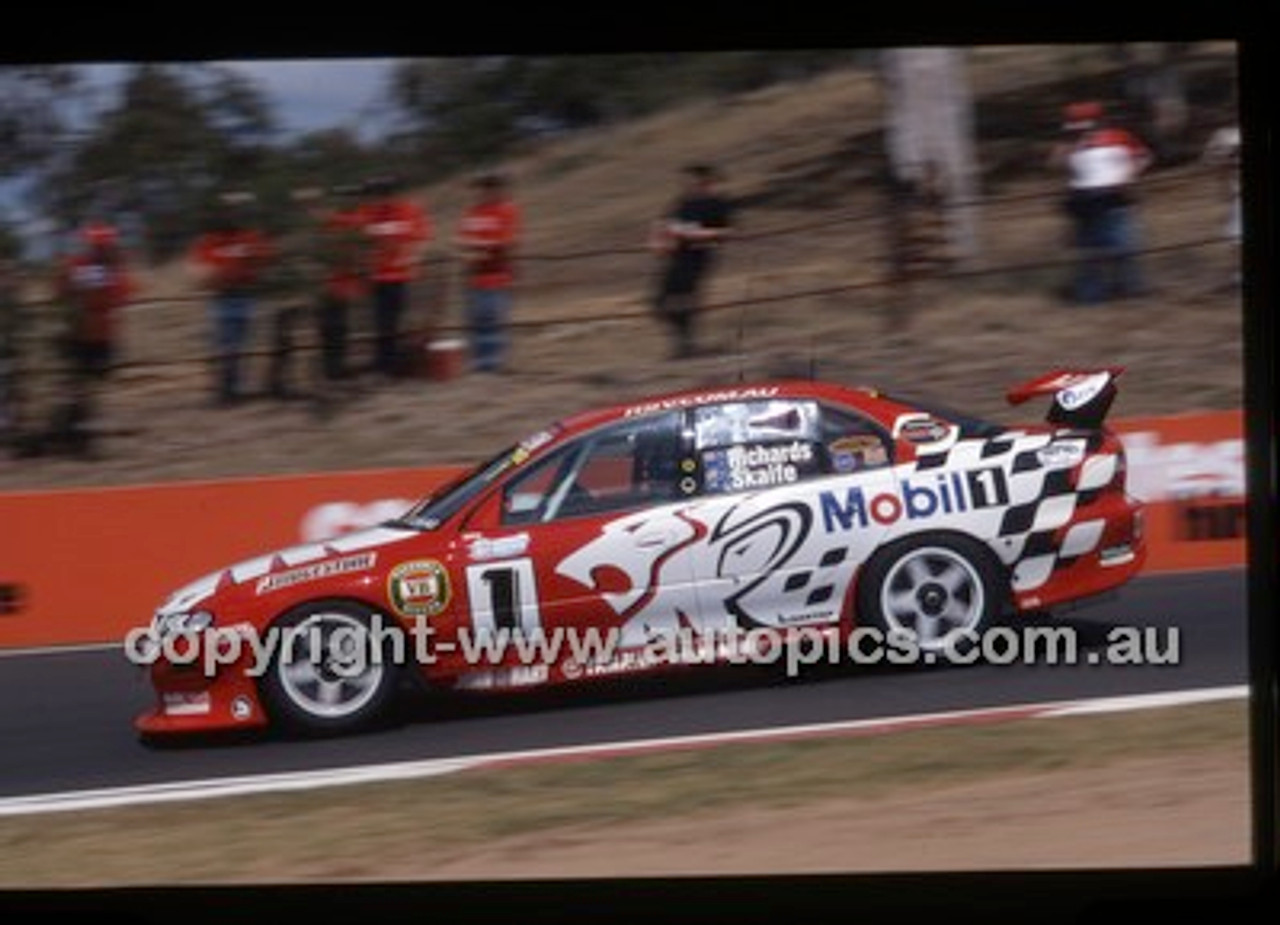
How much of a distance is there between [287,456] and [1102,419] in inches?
186

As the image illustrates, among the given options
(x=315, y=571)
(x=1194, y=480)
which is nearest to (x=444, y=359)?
(x=315, y=571)

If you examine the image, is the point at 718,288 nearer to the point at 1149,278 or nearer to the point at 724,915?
the point at 1149,278

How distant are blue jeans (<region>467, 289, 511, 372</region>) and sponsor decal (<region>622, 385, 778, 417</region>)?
2.77m

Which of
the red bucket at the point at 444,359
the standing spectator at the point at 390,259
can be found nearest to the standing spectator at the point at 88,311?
the standing spectator at the point at 390,259

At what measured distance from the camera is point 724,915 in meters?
7.27

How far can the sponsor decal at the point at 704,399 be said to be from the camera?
9.95m

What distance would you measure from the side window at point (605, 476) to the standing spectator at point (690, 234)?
2.62 meters

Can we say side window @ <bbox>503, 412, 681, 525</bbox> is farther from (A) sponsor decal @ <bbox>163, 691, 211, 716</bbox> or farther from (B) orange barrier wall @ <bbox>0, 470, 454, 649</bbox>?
(B) orange barrier wall @ <bbox>0, 470, 454, 649</bbox>

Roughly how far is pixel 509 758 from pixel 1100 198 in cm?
570

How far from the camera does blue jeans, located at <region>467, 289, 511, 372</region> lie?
12.7m

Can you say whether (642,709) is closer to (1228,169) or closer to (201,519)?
(1228,169)

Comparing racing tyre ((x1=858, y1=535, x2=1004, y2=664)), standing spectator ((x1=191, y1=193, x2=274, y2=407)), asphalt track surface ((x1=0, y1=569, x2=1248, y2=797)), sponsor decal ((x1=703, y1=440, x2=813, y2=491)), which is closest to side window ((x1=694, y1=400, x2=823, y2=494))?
sponsor decal ((x1=703, y1=440, x2=813, y2=491))

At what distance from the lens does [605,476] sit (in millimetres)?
9828

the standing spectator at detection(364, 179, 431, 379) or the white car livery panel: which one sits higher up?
the standing spectator at detection(364, 179, 431, 379)
